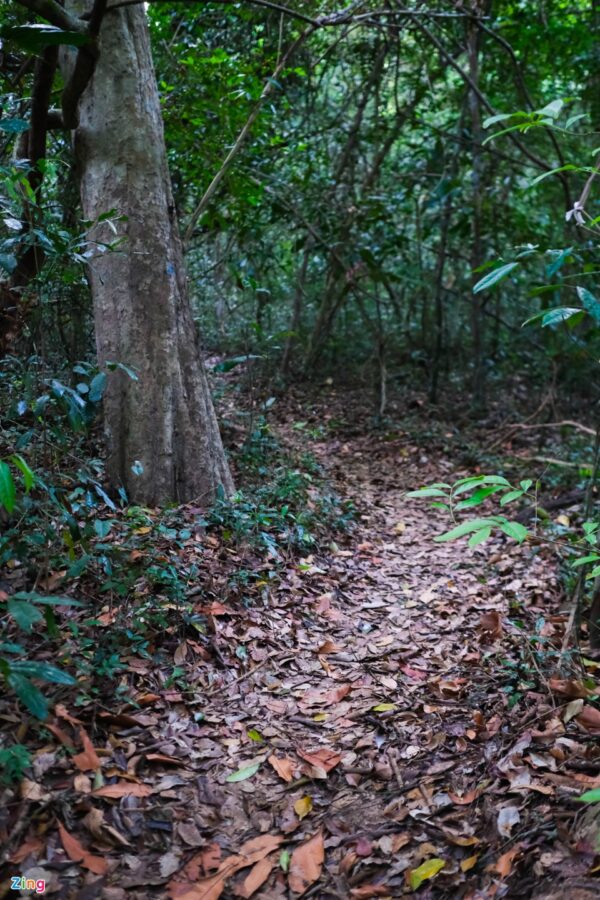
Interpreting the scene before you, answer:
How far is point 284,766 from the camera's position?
8.36 feet

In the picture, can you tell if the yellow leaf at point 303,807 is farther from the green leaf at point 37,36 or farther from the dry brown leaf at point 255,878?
the green leaf at point 37,36

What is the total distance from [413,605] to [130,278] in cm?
264

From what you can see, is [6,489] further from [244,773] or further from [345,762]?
[345,762]

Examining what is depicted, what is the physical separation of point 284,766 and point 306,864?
470 millimetres

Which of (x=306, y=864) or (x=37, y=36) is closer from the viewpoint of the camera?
(x=306, y=864)

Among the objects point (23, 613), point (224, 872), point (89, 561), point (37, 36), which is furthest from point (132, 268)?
point (224, 872)

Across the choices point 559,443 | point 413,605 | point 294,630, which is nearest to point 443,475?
point 559,443

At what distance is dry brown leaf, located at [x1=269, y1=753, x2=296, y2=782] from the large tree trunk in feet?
6.04

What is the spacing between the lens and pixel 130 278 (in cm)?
398

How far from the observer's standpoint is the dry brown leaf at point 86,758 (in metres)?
2.26

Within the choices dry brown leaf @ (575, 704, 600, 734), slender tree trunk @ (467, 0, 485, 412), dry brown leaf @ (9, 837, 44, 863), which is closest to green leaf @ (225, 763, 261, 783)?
dry brown leaf @ (9, 837, 44, 863)

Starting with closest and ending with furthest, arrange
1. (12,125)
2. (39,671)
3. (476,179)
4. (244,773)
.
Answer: (39,671)
(244,773)
(12,125)
(476,179)

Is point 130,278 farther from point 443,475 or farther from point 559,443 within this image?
point 559,443

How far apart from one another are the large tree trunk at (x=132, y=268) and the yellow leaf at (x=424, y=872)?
2.52 metres
